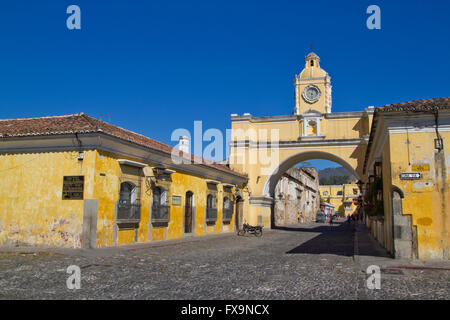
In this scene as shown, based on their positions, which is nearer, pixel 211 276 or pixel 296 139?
pixel 211 276

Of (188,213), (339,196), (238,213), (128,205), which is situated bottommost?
(238,213)

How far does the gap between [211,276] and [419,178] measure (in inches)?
226

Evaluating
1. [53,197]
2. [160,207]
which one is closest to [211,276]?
[53,197]

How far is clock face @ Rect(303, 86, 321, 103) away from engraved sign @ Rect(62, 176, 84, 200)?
18.6 m

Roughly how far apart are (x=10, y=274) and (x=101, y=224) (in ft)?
15.6

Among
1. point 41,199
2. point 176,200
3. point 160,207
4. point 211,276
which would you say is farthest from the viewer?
point 176,200

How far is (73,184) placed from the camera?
11.9m

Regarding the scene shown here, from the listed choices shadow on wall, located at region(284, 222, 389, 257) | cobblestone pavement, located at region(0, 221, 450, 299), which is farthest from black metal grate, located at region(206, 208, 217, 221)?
cobblestone pavement, located at region(0, 221, 450, 299)

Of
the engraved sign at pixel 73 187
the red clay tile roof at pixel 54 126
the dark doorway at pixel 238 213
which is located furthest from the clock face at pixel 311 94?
the engraved sign at pixel 73 187

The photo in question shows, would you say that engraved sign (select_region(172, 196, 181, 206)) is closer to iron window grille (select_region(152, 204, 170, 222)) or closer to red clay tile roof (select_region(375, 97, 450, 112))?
iron window grille (select_region(152, 204, 170, 222))

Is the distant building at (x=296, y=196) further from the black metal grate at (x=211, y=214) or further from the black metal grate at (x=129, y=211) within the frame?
the black metal grate at (x=129, y=211)

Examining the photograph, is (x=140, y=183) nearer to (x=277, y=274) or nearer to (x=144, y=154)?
(x=144, y=154)

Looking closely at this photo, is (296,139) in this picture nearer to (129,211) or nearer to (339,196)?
(129,211)
